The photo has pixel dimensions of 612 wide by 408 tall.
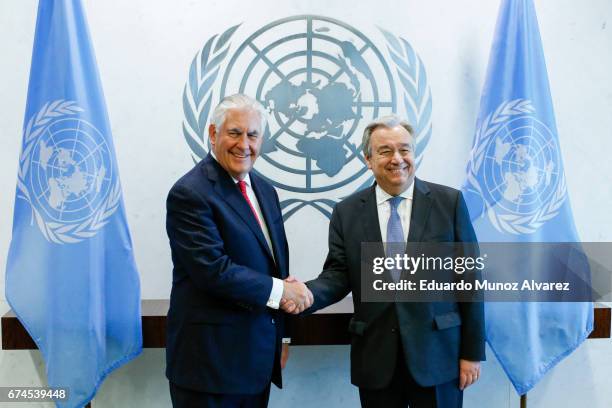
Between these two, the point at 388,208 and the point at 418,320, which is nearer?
the point at 418,320

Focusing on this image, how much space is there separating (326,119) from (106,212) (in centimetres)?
110

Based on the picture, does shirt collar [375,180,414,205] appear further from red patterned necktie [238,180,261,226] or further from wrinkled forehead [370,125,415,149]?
red patterned necktie [238,180,261,226]

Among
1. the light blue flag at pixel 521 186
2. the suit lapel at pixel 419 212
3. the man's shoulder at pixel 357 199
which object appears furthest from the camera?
the light blue flag at pixel 521 186

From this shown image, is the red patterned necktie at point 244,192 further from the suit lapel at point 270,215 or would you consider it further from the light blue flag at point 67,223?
the light blue flag at point 67,223

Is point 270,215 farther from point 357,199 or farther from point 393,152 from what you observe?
point 393,152

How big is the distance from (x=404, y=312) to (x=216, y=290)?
63 cm

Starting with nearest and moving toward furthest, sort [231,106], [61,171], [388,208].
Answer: [231,106] → [388,208] → [61,171]

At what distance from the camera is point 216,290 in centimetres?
179

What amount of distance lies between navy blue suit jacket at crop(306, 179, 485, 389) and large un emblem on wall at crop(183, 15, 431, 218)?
2.39 feet

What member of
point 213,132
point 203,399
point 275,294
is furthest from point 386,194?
point 203,399

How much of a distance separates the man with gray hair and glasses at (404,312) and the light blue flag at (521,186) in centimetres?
61

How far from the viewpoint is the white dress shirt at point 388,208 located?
1.96 meters

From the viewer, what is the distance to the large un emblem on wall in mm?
2680

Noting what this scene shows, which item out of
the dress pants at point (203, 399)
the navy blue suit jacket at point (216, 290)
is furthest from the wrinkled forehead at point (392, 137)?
the dress pants at point (203, 399)
